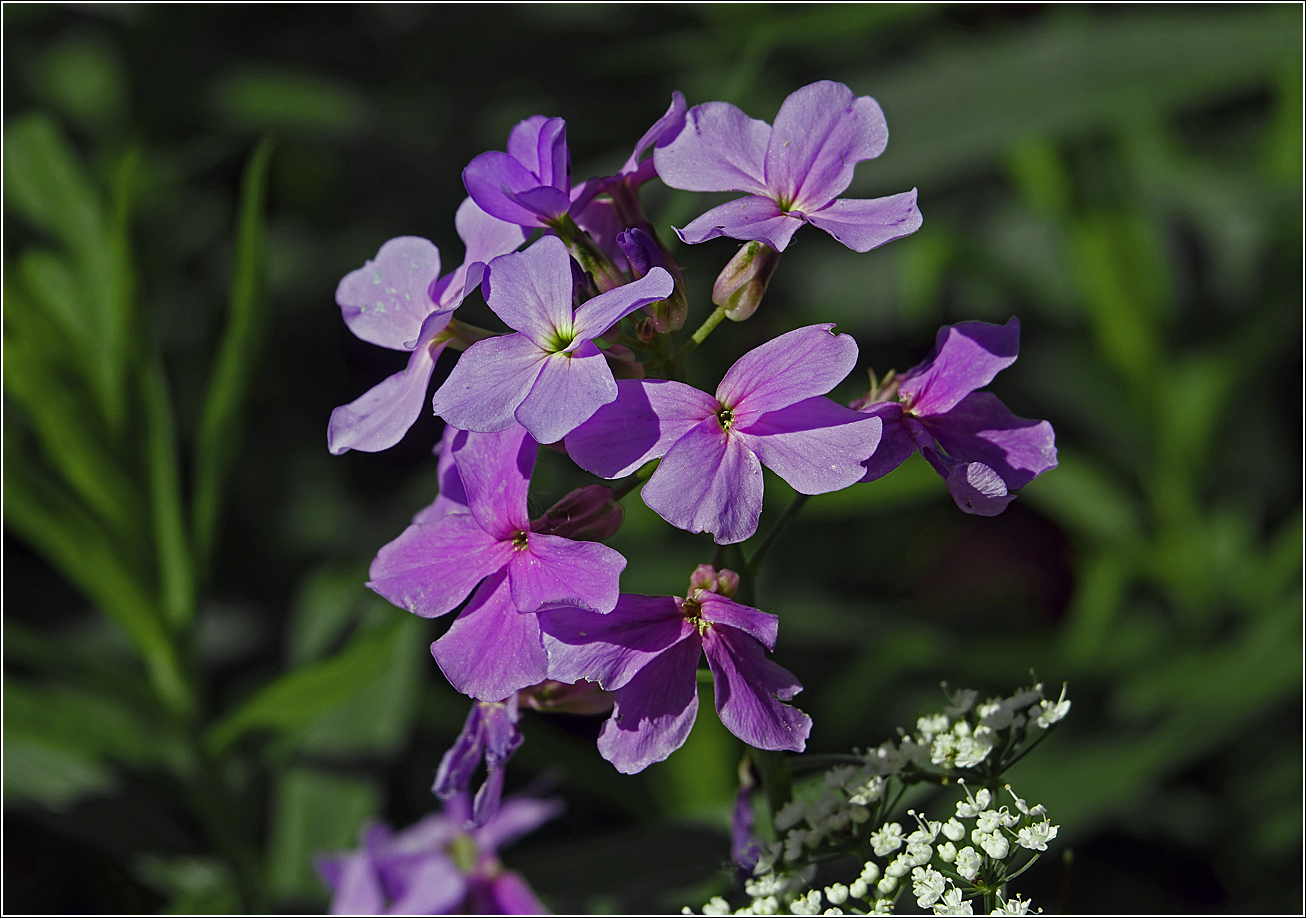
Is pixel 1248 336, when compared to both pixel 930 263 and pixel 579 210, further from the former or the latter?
pixel 579 210

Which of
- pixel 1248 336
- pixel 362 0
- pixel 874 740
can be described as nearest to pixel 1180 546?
pixel 1248 336

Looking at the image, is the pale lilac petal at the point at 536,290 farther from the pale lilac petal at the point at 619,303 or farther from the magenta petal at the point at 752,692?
the magenta petal at the point at 752,692

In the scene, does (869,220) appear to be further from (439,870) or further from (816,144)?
(439,870)

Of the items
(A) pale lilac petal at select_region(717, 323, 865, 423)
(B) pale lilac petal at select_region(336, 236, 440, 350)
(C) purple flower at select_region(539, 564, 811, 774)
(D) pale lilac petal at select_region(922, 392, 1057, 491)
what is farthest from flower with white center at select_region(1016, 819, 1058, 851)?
(B) pale lilac petal at select_region(336, 236, 440, 350)

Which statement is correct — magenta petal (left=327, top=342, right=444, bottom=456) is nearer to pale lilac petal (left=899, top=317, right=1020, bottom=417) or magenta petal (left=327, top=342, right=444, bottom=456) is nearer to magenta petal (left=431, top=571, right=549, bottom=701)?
magenta petal (left=431, top=571, right=549, bottom=701)

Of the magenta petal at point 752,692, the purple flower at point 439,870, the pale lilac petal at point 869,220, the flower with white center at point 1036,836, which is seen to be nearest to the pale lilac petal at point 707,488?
the magenta petal at point 752,692

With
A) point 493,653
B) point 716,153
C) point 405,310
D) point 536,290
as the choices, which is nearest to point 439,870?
point 493,653
